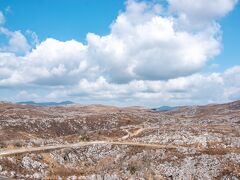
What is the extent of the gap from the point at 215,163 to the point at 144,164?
693 inches

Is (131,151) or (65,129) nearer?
(131,151)

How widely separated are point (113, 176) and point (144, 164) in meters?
9.37

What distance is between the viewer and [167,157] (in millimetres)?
101250

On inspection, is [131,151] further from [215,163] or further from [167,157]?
[215,163]

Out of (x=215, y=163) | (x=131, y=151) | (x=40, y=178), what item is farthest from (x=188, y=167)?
(x=40, y=178)

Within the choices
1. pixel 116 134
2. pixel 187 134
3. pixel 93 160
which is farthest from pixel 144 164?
pixel 116 134

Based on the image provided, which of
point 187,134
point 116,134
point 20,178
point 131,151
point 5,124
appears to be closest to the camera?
point 20,178

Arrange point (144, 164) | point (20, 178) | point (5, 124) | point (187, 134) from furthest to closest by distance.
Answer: point (5, 124)
point (187, 134)
point (144, 164)
point (20, 178)

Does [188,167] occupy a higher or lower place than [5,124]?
lower

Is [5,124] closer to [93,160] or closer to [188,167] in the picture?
[93,160]

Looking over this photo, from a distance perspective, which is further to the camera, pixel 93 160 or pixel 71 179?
pixel 93 160

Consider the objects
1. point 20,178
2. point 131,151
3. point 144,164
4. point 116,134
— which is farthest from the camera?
point 116,134

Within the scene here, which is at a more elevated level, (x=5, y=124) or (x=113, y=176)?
(x=5, y=124)

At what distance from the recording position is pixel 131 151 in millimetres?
106625
